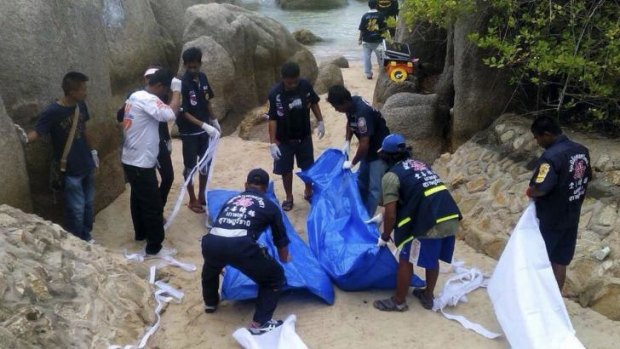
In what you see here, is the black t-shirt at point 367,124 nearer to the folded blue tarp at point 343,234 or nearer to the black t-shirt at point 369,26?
the folded blue tarp at point 343,234

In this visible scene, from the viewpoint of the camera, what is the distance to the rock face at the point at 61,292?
12.1 feet

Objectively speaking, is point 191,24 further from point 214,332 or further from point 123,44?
point 214,332

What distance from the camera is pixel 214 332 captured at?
4.60 m

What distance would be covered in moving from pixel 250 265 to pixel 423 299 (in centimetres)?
143

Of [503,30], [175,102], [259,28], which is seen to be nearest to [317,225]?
[175,102]

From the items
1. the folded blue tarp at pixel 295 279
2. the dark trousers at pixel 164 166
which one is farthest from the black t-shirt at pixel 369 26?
the folded blue tarp at pixel 295 279

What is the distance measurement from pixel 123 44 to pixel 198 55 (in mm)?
3273

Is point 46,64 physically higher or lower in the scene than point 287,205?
higher

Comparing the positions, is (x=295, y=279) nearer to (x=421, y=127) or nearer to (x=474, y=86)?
(x=474, y=86)

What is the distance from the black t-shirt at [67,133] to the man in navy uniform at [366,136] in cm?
216

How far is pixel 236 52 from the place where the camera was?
9469 millimetres

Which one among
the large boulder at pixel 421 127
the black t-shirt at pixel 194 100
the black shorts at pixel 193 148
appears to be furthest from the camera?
the large boulder at pixel 421 127

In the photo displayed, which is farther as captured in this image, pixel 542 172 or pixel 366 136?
pixel 366 136

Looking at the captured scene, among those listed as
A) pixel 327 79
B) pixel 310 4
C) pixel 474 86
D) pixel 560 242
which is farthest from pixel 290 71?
pixel 310 4
